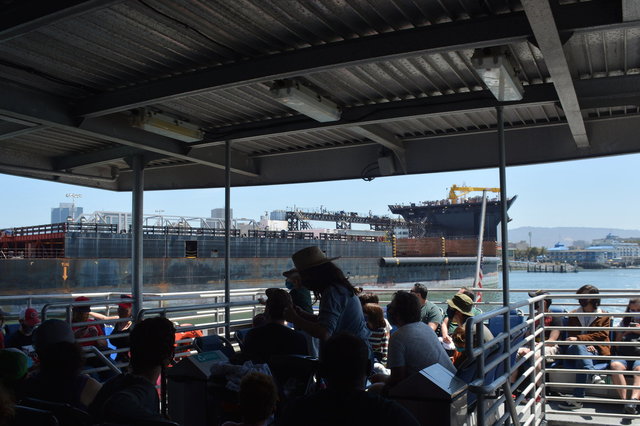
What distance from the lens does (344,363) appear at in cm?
162

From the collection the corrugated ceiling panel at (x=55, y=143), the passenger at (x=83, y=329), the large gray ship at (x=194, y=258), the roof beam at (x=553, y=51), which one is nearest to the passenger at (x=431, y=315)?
the roof beam at (x=553, y=51)

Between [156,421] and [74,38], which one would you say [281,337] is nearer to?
[156,421]

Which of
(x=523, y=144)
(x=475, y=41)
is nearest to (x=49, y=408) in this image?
(x=475, y=41)

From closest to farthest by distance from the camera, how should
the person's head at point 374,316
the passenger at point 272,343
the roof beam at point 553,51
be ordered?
the roof beam at point 553,51
the passenger at point 272,343
the person's head at point 374,316

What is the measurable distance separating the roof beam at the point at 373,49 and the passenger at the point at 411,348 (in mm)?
1567

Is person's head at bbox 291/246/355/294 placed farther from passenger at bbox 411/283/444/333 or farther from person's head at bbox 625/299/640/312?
person's head at bbox 625/299/640/312

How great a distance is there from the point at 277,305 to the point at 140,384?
3.73 feet

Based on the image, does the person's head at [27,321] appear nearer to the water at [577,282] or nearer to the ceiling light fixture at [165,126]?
the ceiling light fixture at [165,126]

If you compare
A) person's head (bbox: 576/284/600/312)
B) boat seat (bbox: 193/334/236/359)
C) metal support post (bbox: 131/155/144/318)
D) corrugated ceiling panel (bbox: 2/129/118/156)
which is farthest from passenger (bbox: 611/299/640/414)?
corrugated ceiling panel (bbox: 2/129/118/156)

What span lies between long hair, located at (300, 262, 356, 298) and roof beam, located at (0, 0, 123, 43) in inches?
65.5

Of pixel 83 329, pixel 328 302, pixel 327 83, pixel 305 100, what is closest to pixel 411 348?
pixel 328 302

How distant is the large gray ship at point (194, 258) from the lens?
25.2 m

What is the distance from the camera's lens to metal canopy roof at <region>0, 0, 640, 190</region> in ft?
9.95

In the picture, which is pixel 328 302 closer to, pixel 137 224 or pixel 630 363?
pixel 630 363
